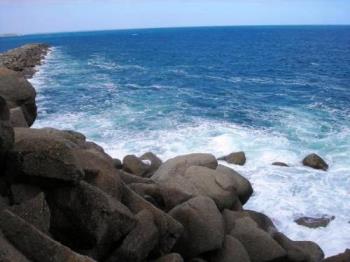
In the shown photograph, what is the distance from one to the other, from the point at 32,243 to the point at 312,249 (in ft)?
32.0

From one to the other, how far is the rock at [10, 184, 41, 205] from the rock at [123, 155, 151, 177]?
8595 mm

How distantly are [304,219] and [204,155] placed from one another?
4252mm

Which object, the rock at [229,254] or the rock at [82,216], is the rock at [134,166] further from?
the rock at [82,216]

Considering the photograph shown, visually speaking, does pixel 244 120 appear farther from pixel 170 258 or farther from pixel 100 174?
pixel 170 258

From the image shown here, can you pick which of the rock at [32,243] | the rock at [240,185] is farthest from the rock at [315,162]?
the rock at [32,243]

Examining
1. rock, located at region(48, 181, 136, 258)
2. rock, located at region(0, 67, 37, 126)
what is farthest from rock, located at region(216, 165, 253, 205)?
rock, located at region(48, 181, 136, 258)

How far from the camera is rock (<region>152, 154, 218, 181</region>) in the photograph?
16.5 metres

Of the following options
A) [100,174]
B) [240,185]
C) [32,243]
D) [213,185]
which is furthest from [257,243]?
[32,243]

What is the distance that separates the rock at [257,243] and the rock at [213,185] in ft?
4.59

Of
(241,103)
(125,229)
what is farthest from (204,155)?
(241,103)

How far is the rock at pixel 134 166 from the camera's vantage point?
1786cm

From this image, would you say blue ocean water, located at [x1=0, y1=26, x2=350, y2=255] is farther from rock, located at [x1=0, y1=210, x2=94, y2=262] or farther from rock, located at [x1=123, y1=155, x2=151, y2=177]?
rock, located at [x1=0, y1=210, x2=94, y2=262]

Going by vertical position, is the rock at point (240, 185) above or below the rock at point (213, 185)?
below

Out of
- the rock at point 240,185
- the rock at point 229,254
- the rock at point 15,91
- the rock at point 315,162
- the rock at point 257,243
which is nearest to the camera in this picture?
the rock at point 229,254
